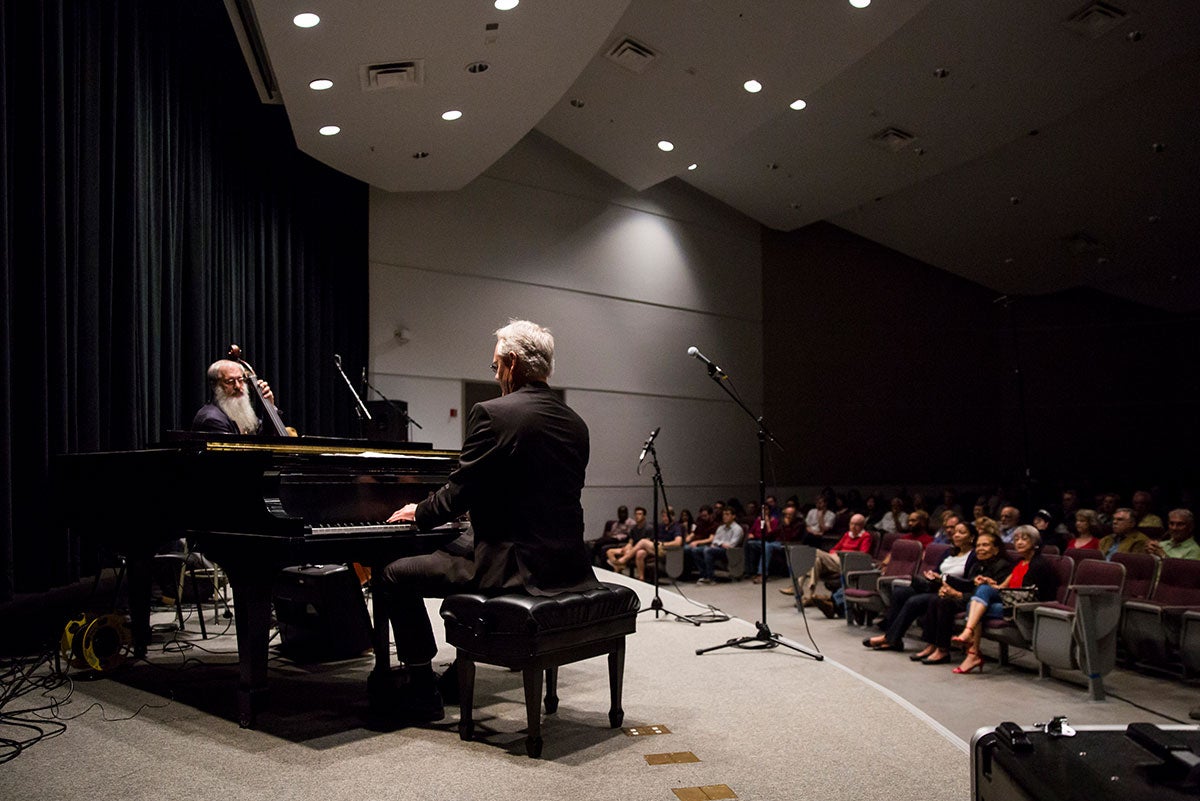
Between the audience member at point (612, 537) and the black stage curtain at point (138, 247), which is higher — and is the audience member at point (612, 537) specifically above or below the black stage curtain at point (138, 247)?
below

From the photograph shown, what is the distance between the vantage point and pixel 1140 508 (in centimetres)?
809

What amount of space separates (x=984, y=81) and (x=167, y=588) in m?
9.18

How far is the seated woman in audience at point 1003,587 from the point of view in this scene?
583cm

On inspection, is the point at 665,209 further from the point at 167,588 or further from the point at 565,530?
the point at 565,530

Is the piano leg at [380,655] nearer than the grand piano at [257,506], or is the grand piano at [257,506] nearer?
the grand piano at [257,506]

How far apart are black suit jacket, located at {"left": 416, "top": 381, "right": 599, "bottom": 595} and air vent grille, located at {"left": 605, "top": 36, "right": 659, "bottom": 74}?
6.93 meters

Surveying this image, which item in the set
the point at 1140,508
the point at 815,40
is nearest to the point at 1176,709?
the point at 1140,508

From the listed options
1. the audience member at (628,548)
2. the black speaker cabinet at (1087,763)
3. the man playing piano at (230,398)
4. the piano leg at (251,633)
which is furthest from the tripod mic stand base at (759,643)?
the audience member at (628,548)

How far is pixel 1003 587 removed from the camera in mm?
5965

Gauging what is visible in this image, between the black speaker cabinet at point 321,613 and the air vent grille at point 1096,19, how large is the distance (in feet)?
26.7

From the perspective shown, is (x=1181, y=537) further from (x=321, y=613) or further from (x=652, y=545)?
(x=321, y=613)

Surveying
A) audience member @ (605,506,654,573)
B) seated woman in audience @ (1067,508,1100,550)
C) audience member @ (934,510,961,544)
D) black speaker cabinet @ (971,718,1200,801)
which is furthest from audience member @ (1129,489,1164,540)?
black speaker cabinet @ (971,718,1200,801)

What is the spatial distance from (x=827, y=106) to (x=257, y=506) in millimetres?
9036

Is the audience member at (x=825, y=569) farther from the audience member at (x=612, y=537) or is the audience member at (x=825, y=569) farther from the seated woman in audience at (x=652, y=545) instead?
the audience member at (x=612, y=537)
